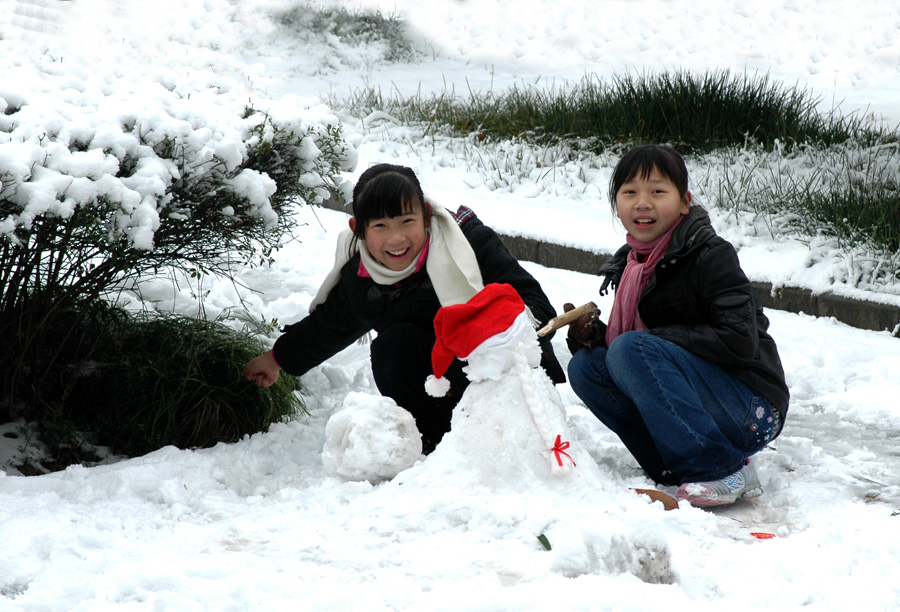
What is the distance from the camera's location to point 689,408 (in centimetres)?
271

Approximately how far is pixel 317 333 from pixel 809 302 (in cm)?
308

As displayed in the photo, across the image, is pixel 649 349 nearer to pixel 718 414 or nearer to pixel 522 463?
pixel 718 414

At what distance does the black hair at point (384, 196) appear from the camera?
295cm

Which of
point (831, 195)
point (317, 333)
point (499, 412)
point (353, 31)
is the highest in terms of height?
point (353, 31)

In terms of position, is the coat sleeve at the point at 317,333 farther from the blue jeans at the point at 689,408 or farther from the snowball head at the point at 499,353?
the blue jeans at the point at 689,408

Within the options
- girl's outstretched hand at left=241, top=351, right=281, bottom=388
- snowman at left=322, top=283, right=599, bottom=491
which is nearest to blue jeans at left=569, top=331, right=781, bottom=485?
snowman at left=322, top=283, right=599, bottom=491

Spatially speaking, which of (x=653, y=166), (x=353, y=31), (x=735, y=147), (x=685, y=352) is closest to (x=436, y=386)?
(x=685, y=352)

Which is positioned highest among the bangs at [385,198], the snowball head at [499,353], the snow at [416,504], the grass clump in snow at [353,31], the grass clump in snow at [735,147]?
the grass clump in snow at [353,31]

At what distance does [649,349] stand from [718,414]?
32cm

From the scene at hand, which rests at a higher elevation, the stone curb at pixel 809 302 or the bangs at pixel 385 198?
the bangs at pixel 385 198

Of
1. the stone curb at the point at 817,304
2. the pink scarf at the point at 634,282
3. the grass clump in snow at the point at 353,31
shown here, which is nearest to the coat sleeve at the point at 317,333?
the pink scarf at the point at 634,282

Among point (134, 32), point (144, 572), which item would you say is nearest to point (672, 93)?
point (144, 572)

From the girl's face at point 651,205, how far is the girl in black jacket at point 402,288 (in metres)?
0.44

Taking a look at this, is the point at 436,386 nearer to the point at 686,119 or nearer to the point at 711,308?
the point at 711,308
